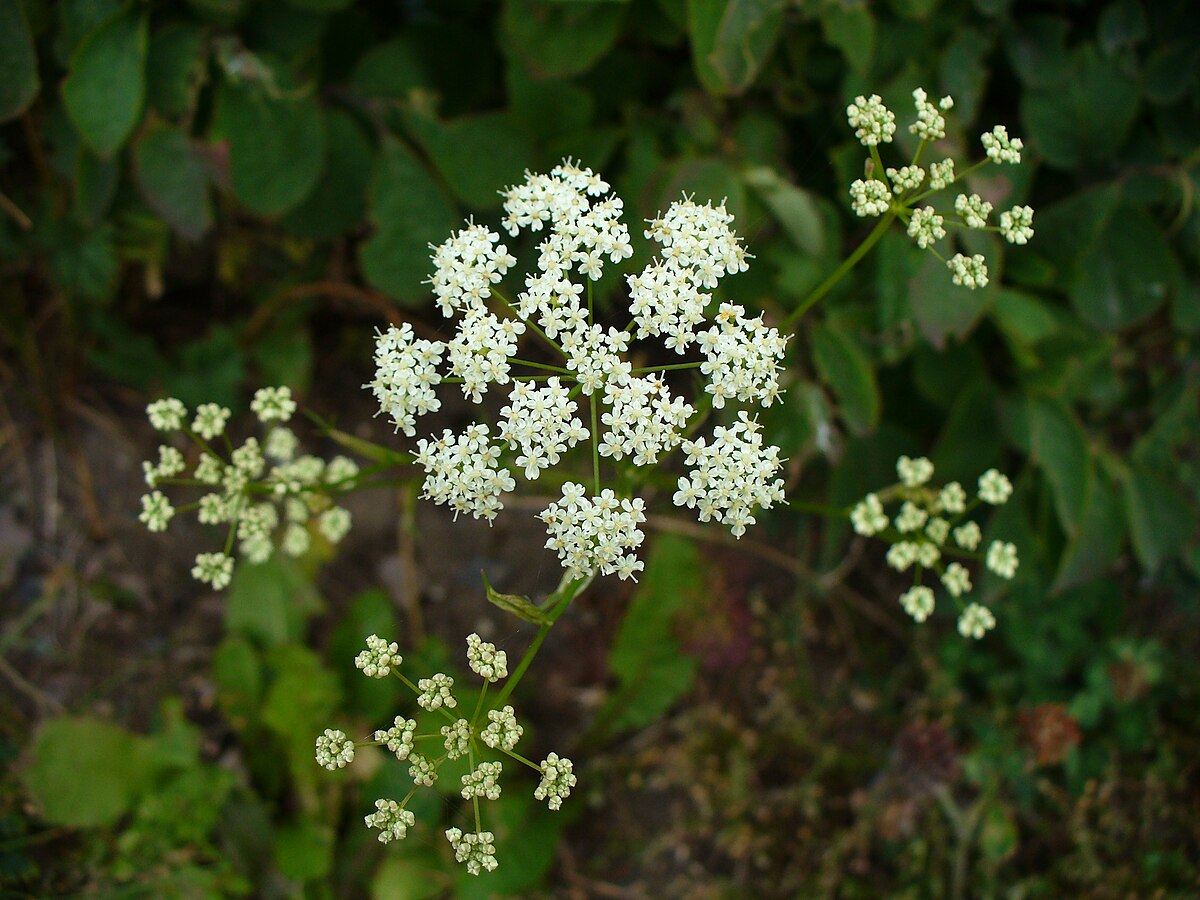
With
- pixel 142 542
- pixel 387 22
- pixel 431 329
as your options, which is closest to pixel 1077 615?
pixel 431 329

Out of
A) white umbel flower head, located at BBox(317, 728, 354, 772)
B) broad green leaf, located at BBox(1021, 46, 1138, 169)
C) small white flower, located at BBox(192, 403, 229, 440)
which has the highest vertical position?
broad green leaf, located at BBox(1021, 46, 1138, 169)

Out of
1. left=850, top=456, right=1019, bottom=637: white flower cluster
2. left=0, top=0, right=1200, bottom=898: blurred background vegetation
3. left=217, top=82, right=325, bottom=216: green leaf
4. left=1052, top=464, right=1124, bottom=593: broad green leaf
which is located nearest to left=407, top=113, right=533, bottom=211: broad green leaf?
left=0, top=0, right=1200, bottom=898: blurred background vegetation

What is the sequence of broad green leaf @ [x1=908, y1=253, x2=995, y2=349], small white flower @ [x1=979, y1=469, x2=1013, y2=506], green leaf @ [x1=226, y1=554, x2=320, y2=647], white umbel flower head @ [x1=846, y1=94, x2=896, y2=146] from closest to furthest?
white umbel flower head @ [x1=846, y1=94, x2=896, y2=146] → small white flower @ [x1=979, y1=469, x2=1013, y2=506] → broad green leaf @ [x1=908, y1=253, x2=995, y2=349] → green leaf @ [x1=226, y1=554, x2=320, y2=647]

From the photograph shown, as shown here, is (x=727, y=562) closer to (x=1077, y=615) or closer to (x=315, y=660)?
(x=1077, y=615)

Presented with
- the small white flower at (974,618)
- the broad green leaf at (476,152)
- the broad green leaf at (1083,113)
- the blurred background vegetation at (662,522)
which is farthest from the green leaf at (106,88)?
the broad green leaf at (1083,113)

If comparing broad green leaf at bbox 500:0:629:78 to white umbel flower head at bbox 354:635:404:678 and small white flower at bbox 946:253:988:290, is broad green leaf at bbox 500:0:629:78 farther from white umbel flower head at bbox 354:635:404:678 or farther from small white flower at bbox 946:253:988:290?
white umbel flower head at bbox 354:635:404:678

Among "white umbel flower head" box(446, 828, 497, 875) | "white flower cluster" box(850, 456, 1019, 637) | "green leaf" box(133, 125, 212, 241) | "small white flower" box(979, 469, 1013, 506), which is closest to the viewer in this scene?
"white umbel flower head" box(446, 828, 497, 875)

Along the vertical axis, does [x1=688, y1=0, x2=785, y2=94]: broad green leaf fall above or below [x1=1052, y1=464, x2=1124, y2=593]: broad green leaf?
above
